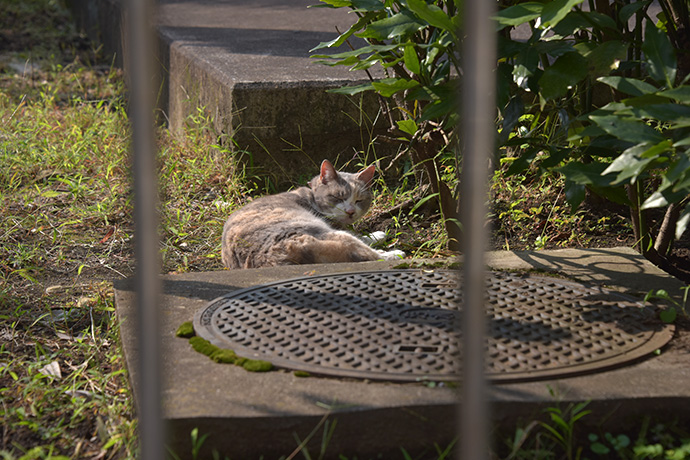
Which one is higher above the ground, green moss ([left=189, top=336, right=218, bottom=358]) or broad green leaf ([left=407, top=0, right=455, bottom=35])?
broad green leaf ([left=407, top=0, right=455, bottom=35])

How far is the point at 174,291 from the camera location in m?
2.48

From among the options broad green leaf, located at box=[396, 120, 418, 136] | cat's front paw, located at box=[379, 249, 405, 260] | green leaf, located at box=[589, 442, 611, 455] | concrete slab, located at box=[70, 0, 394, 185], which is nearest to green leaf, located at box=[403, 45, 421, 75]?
broad green leaf, located at box=[396, 120, 418, 136]

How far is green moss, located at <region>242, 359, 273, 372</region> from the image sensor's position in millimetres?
1920

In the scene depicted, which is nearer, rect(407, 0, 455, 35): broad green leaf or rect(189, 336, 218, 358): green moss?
rect(189, 336, 218, 358): green moss

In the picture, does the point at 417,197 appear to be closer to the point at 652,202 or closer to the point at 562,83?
the point at 562,83

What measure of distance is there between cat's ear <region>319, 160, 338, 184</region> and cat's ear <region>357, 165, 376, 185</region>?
0.44 ft

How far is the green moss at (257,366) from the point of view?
6.30ft

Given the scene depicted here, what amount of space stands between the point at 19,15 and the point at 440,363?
9.44 meters

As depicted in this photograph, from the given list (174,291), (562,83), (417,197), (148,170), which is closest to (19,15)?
(417,197)

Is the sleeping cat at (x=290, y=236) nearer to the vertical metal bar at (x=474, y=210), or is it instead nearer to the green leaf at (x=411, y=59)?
the green leaf at (x=411, y=59)

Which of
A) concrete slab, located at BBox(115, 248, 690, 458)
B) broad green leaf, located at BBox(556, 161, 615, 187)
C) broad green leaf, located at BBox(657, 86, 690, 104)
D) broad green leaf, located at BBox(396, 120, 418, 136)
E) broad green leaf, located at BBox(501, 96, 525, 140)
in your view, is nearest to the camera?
concrete slab, located at BBox(115, 248, 690, 458)

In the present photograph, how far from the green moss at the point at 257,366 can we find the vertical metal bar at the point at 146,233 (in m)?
0.98

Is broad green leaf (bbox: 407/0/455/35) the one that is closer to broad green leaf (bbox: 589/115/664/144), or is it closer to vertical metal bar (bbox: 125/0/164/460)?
broad green leaf (bbox: 589/115/664/144)

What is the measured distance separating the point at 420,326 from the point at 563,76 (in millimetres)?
887
